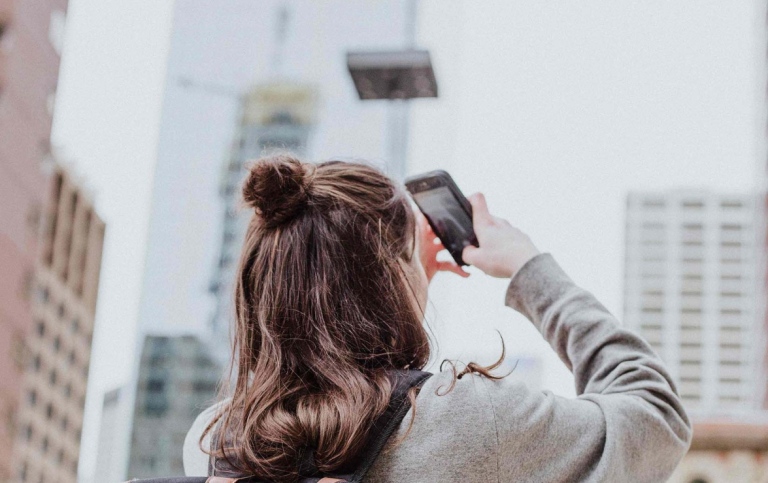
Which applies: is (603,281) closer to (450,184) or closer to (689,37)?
(689,37)

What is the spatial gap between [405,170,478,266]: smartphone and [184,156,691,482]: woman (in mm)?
82

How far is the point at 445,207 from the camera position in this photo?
99cm

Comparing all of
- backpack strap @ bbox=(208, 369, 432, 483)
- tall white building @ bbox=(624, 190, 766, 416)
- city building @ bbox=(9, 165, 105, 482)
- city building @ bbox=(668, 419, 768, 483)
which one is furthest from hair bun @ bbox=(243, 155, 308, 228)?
tall white building @ bbox=(624, 190, 766, 416)

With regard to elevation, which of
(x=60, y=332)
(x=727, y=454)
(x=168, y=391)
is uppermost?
(x=727, y=454)

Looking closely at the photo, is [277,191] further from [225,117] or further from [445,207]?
[225,117]

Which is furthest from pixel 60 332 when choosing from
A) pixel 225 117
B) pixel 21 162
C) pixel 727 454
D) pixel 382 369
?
pixel 382 369

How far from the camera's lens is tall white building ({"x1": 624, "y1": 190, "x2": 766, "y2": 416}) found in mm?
73312

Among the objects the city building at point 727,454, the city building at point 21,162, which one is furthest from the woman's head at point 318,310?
the city building at point 21,162

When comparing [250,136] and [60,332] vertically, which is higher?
[250,136]

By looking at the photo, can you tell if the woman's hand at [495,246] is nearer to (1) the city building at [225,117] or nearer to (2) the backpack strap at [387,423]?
(2) the backpack strap at [387,423]

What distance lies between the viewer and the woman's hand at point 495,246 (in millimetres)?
927

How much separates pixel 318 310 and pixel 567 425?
0.80 ft

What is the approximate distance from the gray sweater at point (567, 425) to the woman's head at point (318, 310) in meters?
0.05

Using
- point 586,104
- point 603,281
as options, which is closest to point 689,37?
point 586,104
